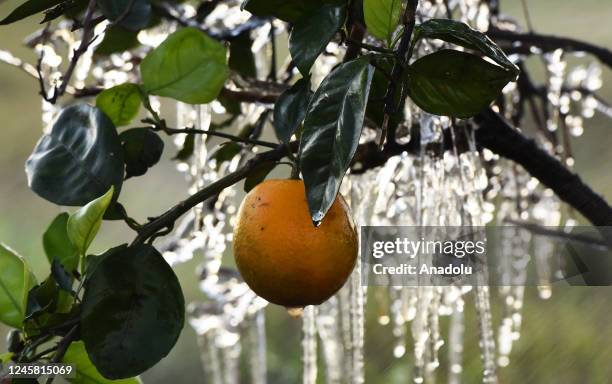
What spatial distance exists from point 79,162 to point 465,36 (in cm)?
24

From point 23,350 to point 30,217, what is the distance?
199 cm

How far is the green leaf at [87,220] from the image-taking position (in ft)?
1.59

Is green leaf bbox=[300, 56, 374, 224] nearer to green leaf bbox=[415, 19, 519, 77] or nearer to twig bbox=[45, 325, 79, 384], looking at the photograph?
green leaf bbox=[415, 19, 519, 77]

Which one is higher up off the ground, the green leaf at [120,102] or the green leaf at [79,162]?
the green leaf at [120,102]

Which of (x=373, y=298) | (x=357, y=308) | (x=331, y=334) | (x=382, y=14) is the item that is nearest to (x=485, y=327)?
(x=357, y=308)

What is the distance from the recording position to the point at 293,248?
496 millimetres

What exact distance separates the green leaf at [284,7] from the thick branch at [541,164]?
26cm

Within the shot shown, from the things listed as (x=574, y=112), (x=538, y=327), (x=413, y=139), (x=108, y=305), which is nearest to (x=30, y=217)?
(x=538, y=327)

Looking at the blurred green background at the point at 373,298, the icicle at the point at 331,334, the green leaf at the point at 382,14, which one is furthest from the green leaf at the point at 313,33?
the blurred green background at the point at 373,298

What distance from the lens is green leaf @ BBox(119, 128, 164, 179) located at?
59cm

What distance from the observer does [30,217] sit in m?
2.42

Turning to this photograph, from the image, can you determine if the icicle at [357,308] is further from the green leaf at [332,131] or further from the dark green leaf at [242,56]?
the green leaf at [332,131]

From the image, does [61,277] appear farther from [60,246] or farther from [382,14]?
[382,14]

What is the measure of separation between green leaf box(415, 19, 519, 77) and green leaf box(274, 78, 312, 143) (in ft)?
0.29
